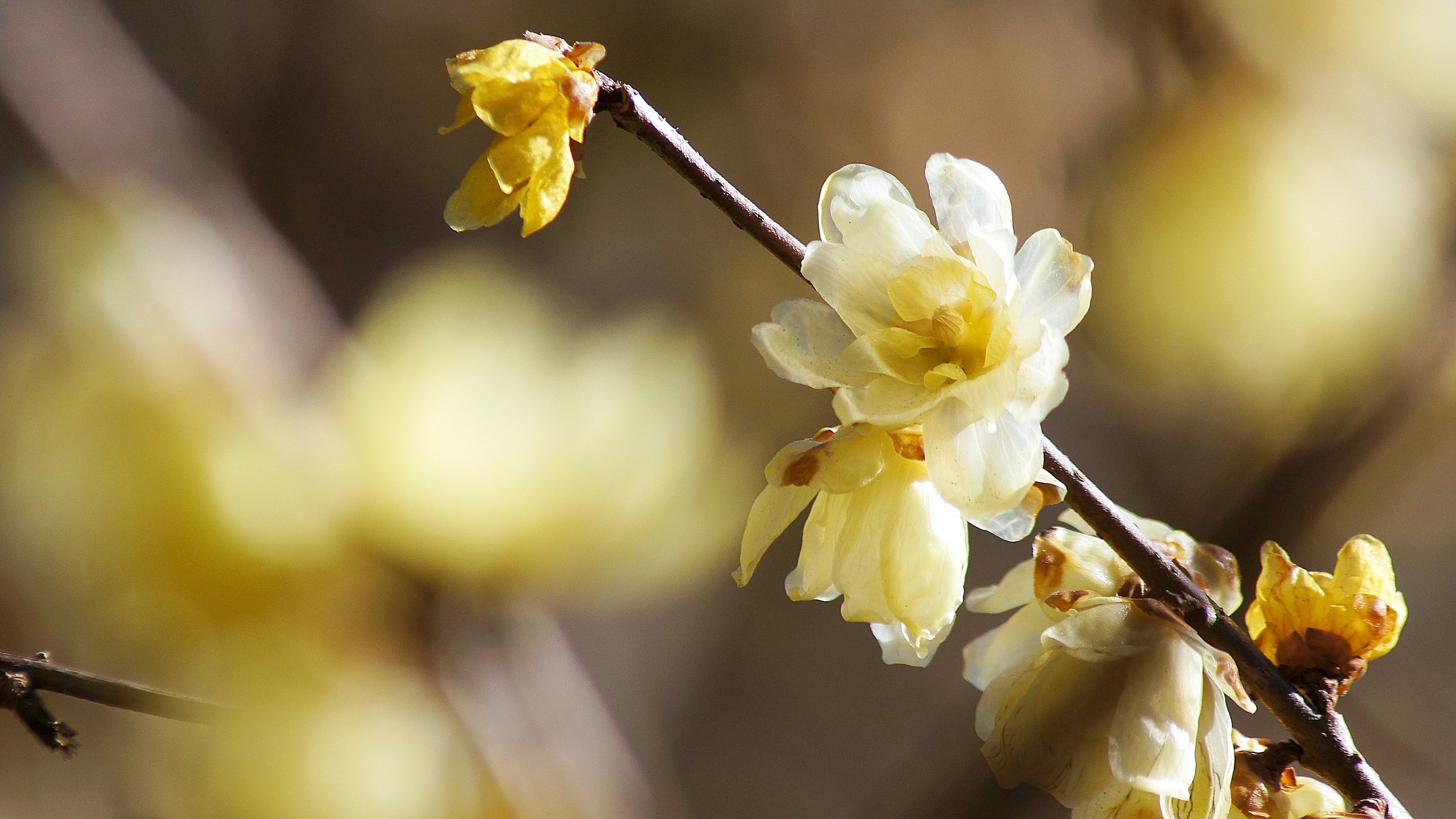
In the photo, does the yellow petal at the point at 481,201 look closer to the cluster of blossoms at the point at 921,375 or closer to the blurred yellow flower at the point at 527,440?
the cluster of blossoms at the point at 921,375

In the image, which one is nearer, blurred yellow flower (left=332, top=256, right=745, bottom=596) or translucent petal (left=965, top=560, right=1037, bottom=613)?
translucent petal (left=965, top=560, right=1037, bottom=613)

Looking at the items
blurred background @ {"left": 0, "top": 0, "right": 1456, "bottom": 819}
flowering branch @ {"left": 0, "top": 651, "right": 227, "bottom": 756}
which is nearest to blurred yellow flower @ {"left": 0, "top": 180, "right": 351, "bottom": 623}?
blurred background @ {"left": 0, "top": 0, "right": 1456, "bottom": 819}

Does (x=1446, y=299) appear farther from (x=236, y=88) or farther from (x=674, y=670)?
(x=236, y=88)

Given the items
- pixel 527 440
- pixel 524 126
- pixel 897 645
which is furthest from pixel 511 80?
pixel 527 440

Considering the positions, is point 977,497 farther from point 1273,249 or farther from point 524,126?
Answer: point 1273,249

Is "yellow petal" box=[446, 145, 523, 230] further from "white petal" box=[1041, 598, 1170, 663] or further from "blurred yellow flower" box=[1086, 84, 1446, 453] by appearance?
"blurred yellow flower" box=[1086, 84, 1446, 453]

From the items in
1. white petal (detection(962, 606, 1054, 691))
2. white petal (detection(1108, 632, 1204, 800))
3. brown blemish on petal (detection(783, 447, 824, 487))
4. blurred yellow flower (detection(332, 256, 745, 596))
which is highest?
brown blemish on petal (detection(783, 447, 824, 487))

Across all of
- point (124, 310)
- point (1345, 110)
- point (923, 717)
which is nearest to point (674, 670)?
point (923, 717)
